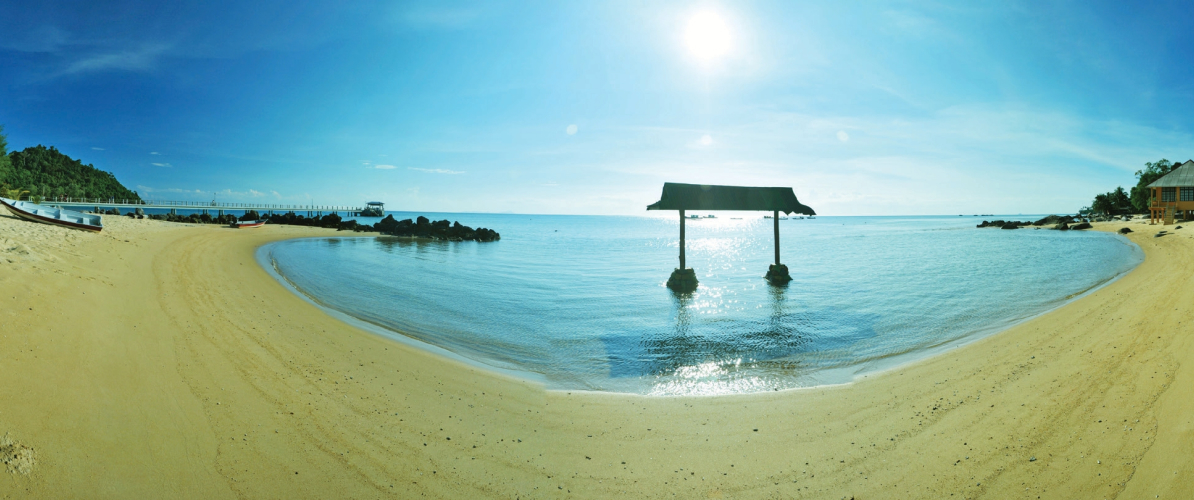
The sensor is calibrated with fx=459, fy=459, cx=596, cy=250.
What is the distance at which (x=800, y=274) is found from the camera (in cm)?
2173

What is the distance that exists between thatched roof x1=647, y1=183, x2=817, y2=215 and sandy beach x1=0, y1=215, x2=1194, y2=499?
34.0ft

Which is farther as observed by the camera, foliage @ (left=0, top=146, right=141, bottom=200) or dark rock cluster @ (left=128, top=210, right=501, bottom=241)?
foliage @ (left=0, top=146, right=141, bottom=200)

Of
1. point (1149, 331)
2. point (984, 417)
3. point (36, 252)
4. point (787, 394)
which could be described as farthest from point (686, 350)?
point (36, 252)

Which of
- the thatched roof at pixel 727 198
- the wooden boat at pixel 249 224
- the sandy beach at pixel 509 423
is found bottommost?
the sandy beach at pixel 509 423

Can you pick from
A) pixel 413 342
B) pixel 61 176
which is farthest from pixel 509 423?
pixel 61 176

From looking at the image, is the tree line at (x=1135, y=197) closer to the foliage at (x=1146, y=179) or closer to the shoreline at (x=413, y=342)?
the foliage at (x=1146, y=179)

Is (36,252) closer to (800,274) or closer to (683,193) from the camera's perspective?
(683,193)

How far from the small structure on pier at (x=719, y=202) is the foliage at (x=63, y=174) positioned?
112 metres

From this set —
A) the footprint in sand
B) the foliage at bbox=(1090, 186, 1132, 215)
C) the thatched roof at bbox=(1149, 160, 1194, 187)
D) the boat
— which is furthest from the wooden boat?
the foliage at bbox=(1090, 186, 1132, 215)

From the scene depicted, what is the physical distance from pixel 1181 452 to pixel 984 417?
1410mm

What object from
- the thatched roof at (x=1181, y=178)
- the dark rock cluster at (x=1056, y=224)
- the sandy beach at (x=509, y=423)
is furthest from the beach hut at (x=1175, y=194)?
the sandy beach at (x=509, y=423)

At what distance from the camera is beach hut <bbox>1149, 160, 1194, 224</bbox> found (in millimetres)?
36125

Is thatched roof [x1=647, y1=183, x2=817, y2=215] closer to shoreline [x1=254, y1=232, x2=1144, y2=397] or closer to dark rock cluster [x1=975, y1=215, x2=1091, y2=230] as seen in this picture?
shoreline [x1=254, y1=232, x2=1144, y2=397]

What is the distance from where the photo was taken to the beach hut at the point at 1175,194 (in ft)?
119
